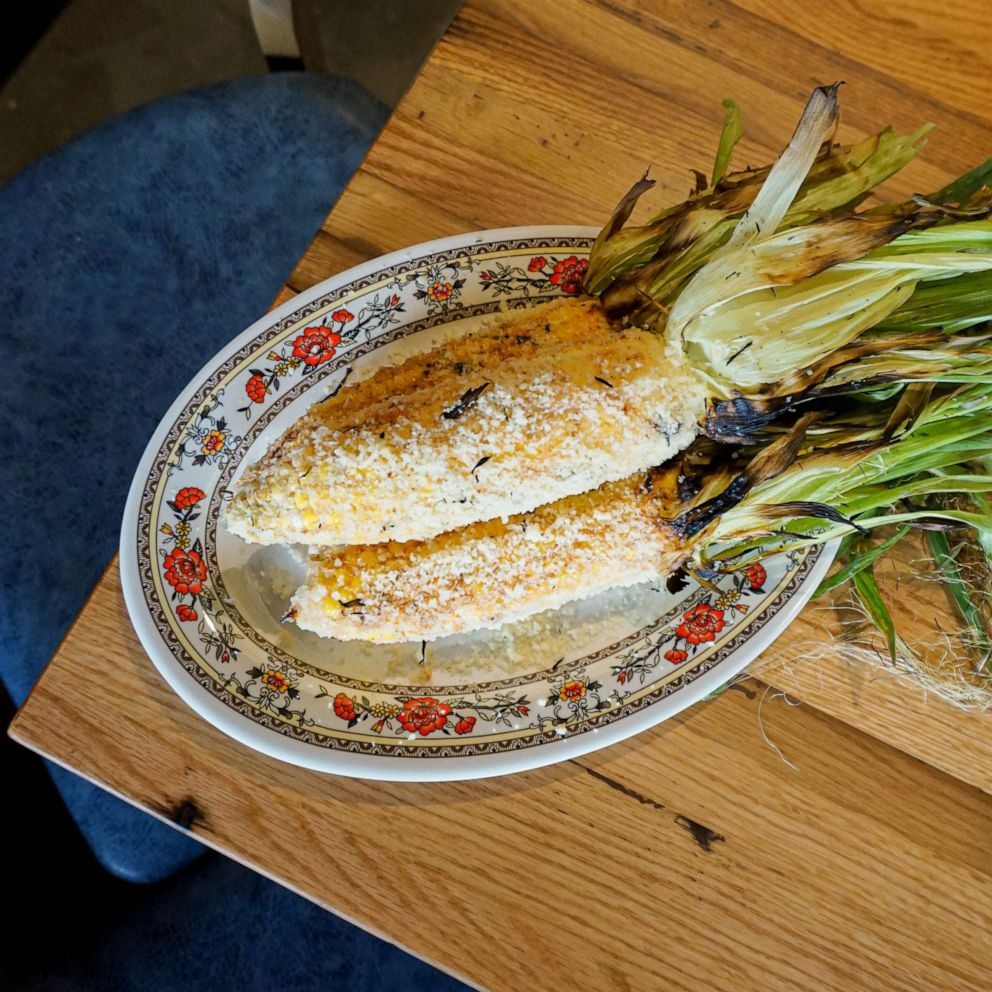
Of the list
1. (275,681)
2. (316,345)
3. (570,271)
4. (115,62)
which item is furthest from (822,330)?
(115,62)

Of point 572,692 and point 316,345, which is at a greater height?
point 316,345

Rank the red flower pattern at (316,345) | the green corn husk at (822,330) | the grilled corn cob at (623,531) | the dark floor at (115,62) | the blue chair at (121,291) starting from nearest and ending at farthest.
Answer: the green corn husk at (822,330)
the grilled corn cob at (623,531)
the red flower pattern at (316,345)
the blue chair at (121,291)
the dark floor at (115,62)

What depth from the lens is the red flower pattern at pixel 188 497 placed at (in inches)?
42.2

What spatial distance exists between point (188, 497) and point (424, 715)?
370 mm

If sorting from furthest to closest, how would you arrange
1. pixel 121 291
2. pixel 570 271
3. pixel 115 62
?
pixel 115 62 < pixel 121 291 < pixel 570 271

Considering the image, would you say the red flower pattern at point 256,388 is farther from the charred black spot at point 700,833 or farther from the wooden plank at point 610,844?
the charred black spot at point 700,833

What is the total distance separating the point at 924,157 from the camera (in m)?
1.28

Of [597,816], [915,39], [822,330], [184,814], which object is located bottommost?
[184,814]

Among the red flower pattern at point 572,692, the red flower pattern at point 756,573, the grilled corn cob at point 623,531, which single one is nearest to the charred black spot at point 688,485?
the grilled corn cob at point 623,531

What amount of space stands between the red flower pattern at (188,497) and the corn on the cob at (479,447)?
9 centimetres

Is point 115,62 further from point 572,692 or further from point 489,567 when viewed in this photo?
point 572,692

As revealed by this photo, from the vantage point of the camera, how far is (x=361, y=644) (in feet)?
3.58

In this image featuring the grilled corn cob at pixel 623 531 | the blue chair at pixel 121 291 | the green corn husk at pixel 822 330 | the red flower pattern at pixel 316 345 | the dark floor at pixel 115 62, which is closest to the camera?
the green corn husk at pixel 822 330

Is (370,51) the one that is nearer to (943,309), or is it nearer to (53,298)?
(53,298)
